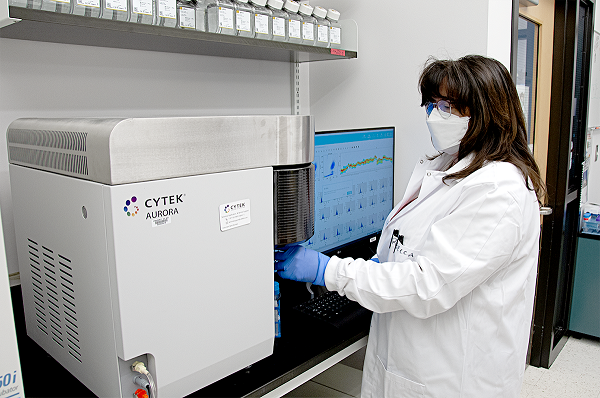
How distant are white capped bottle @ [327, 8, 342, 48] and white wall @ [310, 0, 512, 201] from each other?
0.19 metres

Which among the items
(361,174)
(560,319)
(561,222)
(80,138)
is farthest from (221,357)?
(560,319)

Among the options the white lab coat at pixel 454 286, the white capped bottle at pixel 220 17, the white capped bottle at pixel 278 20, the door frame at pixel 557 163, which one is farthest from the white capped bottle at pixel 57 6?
the door frame at pixel 557 163

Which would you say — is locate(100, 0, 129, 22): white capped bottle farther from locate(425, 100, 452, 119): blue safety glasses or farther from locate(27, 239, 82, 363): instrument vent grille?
locate(425, 100, 452, 119): blue safety glasses

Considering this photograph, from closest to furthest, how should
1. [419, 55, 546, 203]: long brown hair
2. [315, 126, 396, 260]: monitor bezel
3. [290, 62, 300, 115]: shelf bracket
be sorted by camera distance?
1. [419, 55, 546, 203]: long brown hair
2. [315, 126, 396, 260]: monitor bezel
3. [290, 62, 300, 115]: shelf bracket

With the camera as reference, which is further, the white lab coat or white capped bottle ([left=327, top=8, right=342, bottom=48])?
white capped bottle ([left=327, top=8, right=342, bottom=48])

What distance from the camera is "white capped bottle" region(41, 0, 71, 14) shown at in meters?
0.92

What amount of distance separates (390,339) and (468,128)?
586 millimetres

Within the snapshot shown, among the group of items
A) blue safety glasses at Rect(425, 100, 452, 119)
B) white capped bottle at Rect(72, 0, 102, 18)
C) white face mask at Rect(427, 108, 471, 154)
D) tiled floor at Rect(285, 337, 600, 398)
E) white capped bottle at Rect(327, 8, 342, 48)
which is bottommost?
tiled floor at Rect(285, 337, 600, 398)

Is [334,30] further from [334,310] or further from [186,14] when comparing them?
[334,310]

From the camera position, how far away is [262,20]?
4.42 ft

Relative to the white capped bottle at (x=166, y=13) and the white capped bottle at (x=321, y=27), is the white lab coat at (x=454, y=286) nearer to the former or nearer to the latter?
the white capped bottle at (x=321, y=27)

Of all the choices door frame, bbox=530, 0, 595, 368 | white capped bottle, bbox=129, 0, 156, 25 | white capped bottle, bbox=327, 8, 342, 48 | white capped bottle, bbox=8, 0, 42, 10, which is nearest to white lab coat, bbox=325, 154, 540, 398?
white capped bottle, bbox=327, 8, 342, 48

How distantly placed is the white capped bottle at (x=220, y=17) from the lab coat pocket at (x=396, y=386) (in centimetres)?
101

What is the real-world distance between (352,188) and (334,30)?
553 mm
